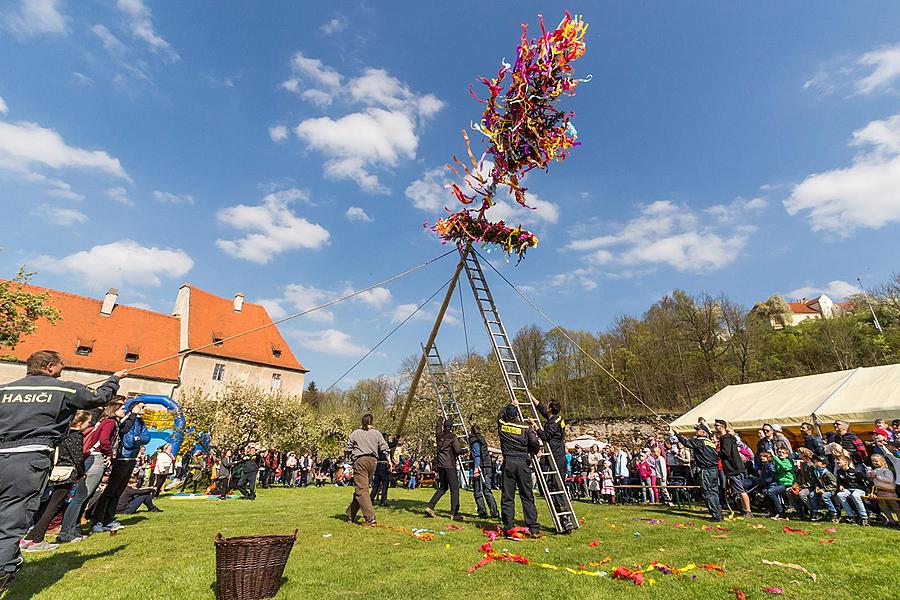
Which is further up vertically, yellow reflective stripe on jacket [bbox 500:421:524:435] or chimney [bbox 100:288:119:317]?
chimney [bbox 100:288:119:317]

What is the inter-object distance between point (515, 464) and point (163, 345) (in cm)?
4303

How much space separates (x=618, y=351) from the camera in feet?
164

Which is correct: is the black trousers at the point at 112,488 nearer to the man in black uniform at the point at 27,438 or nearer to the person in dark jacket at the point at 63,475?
the person in dark jacket at the point at 63,475

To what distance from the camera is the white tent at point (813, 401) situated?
13508mm

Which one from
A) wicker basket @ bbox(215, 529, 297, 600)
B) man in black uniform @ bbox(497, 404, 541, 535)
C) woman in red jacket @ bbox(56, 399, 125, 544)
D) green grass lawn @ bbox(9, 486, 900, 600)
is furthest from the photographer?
man in black uniform @ bbox(497, 404, 541, 535)

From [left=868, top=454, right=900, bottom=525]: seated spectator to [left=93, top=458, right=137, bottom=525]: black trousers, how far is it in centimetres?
1501

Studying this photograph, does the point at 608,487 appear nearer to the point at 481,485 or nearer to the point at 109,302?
the point at 481,485

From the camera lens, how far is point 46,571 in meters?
5.24

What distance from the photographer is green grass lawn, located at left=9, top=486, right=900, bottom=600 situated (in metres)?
4.78

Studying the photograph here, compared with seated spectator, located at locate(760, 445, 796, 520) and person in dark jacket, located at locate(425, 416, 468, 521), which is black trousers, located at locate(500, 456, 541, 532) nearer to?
person in dark jacket, located at locate(425, 416, 468, 521)

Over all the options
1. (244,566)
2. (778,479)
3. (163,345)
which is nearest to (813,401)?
(778,479)

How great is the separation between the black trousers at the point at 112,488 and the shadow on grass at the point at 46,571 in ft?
5.60

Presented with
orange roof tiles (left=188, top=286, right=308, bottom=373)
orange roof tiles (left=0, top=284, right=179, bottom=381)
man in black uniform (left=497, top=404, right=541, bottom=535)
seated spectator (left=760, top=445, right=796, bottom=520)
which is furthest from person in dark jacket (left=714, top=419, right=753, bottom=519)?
orange roof tiles (left=0, top=284, right=179, bottom=381)

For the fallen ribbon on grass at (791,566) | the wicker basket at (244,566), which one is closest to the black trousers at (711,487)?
the fallen ribbon on grass at (791,566)
